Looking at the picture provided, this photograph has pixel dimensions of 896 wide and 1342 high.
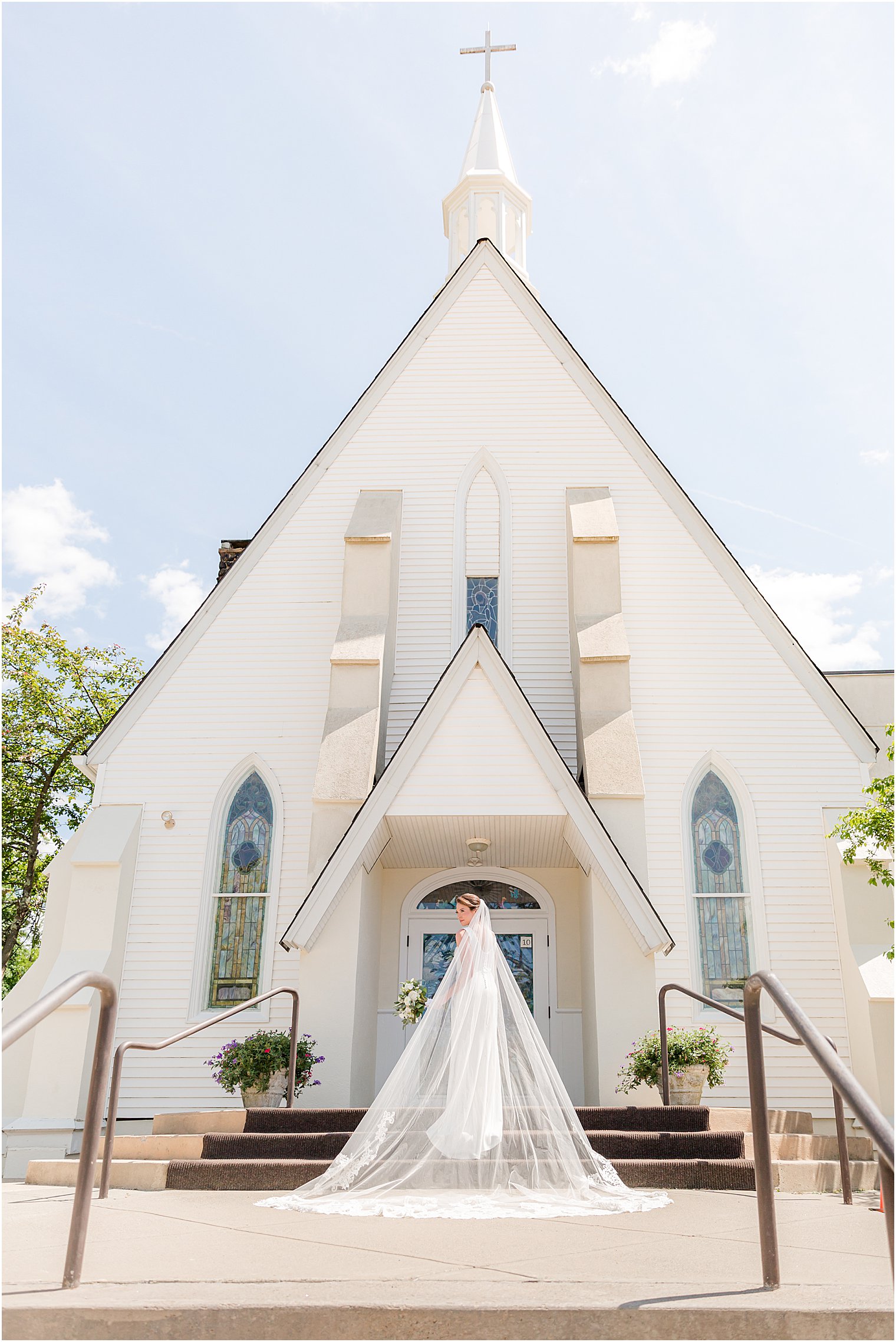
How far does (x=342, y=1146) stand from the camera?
26.6 ft

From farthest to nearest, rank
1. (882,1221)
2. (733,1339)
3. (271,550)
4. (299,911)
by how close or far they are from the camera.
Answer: (271,550)
(299,911)
(882,1221)
(733,1339)

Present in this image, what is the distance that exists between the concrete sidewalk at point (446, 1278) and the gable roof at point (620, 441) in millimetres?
8530

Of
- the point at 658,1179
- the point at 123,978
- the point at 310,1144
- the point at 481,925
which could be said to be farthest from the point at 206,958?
the point at 658,1179

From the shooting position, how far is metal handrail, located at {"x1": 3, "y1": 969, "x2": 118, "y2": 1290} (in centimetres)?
349

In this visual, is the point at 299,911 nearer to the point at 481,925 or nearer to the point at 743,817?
the point at 481,925

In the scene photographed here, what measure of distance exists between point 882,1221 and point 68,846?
35.2 feet

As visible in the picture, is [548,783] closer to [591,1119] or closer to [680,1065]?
[680,1065]

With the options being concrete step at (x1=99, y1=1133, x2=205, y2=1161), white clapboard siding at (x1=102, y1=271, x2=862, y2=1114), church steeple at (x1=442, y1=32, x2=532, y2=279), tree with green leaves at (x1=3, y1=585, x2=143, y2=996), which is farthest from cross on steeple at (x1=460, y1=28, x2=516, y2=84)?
concrete step at (x1=99, y1=1133, x2=205, y2=1161)

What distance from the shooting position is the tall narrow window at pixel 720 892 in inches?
485

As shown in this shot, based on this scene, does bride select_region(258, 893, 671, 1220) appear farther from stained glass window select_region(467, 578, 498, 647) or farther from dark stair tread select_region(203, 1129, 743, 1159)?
stained glass window select_region(467, 578, 498, 647)

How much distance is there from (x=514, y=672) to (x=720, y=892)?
411cm

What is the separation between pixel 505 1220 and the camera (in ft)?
17.7

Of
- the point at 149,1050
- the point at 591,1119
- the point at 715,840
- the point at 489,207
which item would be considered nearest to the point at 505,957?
the point at 715,840

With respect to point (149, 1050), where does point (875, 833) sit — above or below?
above
